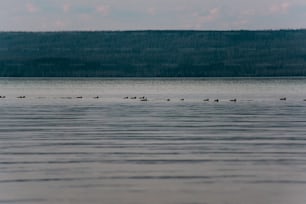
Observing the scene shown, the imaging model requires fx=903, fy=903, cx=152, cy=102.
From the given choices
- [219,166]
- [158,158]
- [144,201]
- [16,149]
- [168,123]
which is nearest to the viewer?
Result: [144,201]

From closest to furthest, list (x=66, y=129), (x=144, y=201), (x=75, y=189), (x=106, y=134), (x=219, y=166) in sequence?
(x=144, y=201) < (x=75, y=189) < (x=219, y=166) < (x=106, y=134) < (x=66, y=129)

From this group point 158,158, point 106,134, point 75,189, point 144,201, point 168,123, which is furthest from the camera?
point 168,123

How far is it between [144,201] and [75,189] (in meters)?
2.09

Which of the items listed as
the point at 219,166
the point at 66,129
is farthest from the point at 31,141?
the point at 219,166

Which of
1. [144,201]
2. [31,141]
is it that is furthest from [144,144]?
[144,201]

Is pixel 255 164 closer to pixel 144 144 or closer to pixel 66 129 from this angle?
pixel 144 144

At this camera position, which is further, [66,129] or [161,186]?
[66,129]

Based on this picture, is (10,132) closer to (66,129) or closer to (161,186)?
(66,129)

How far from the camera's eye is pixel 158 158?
84.0 ft

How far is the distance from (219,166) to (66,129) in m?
15.9

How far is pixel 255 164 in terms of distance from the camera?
2427 centimetres

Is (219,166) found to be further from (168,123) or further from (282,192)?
(168,123)

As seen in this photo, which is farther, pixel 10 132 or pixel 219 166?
pixel 10 132

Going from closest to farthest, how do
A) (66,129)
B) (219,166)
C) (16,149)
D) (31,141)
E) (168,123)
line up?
(219,166) < (16,149) < (31,141) < (66,129) < (168,123)
